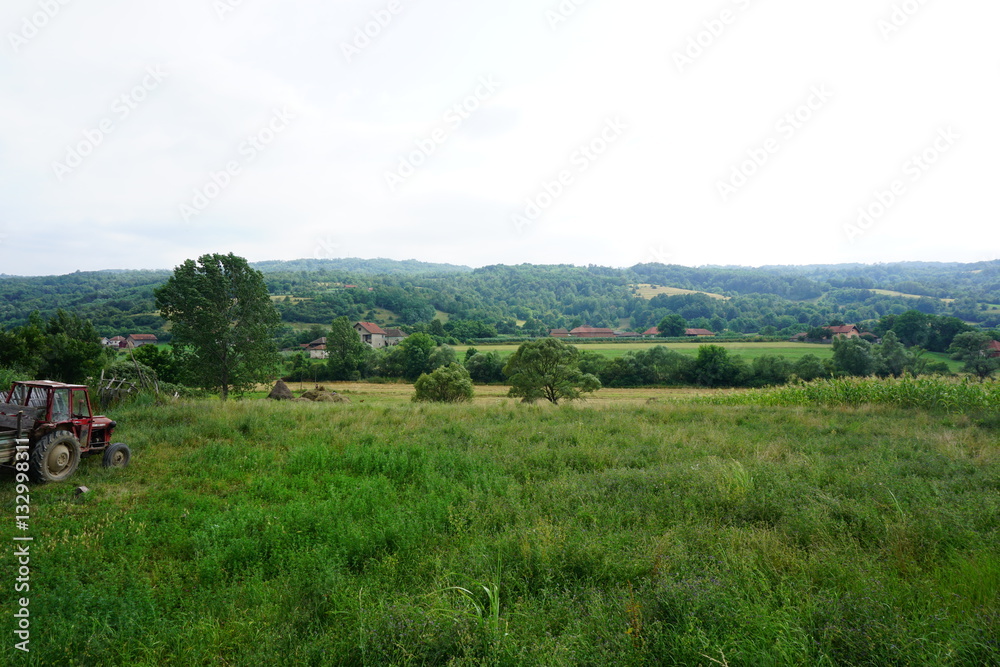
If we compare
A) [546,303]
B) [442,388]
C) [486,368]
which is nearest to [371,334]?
[486,368]

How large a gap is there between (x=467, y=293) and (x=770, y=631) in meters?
170

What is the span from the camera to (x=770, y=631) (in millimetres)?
3596

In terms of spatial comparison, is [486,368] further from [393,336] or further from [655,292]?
[655,292]

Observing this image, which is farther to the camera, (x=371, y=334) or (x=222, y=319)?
(x=371, y=334)

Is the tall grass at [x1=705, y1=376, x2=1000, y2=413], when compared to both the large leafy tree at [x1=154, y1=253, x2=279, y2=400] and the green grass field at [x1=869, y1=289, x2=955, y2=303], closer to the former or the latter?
the large leafy tree at [x1=154, y1=253, x2=279, y2=400]

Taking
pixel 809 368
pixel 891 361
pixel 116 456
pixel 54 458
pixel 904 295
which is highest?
pixel 54 458

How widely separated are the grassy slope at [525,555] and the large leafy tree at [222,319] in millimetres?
14942

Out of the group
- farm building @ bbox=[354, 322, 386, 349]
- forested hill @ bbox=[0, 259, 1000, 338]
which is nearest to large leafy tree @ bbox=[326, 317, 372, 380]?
farm building @ bbox=[354, 322, 386, 349]

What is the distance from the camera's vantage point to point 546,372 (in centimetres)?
3038

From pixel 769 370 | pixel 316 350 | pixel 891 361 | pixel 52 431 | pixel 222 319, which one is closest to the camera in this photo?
pixel 52 431

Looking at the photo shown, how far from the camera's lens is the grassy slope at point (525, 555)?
3678 mm

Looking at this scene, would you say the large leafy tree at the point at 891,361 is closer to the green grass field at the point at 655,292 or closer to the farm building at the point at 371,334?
the farm building at the point at 371,334

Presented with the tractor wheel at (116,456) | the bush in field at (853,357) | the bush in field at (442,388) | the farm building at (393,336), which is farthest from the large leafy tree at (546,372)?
the farm building at (393,336)

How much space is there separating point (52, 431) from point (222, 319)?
17090 millimetres
